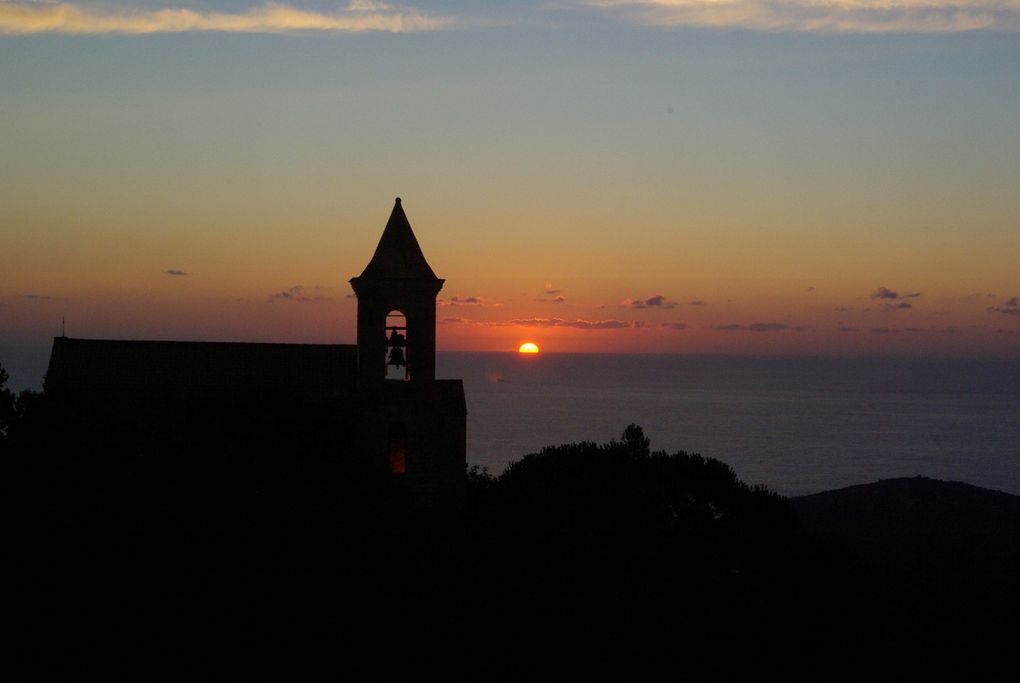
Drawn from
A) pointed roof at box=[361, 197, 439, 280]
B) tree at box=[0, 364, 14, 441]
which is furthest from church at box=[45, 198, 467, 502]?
tree at box=[0, 364, 14, 441]

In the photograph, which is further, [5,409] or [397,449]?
[5,409]

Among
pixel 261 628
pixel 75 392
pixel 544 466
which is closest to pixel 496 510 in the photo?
pixel 544 466

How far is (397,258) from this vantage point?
32719 mm

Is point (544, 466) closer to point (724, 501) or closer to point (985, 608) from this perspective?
point (724, 501)

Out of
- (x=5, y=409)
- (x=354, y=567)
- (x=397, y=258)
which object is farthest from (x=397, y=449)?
(x=5, y=409)

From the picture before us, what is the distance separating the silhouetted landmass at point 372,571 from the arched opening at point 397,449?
594 mm

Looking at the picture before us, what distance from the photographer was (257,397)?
33.1m

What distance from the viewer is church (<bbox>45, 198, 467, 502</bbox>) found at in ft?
107

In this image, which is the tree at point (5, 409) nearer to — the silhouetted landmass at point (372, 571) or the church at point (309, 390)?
the silhouetted landmass at point (372, 571)

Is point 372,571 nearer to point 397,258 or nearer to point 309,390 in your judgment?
point 309,390

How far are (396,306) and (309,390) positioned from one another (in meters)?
3.68

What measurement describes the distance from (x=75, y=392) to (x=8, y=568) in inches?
387

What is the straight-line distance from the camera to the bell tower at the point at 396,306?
32594 mm

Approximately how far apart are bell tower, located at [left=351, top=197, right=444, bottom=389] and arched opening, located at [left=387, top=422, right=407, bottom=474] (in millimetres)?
1433
